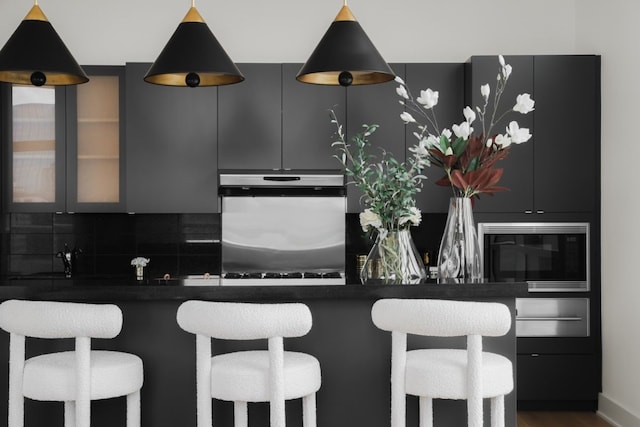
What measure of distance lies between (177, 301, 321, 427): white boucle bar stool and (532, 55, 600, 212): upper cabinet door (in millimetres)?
2770

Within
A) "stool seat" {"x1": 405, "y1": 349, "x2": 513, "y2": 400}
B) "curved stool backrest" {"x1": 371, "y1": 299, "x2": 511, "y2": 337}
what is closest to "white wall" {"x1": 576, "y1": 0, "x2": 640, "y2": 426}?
"stool seat" {"x1": 405, "y1": 349, "x2": 513, "y2": 400}

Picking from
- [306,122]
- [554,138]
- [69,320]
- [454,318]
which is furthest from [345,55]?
[554,138]

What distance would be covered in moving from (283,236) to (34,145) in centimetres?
182

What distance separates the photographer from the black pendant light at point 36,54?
3.13 m

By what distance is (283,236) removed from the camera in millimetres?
5375

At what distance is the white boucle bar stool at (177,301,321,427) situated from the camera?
102 inches

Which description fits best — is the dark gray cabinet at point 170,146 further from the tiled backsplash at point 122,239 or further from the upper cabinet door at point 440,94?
the upper cabinet door at point 440,94

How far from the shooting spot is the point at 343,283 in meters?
3.09

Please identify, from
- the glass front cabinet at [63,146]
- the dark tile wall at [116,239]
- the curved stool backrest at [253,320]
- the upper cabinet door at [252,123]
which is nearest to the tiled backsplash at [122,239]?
the dark tile wall at [116,239]

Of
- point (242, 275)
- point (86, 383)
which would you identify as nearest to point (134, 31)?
point (242, 275)

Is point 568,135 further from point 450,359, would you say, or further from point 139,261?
point 139,261

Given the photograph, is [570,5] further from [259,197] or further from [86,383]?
[86,383]

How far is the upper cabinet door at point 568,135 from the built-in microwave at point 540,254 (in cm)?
16

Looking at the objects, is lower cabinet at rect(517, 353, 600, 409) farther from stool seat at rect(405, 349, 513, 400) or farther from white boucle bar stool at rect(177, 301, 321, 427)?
white boucle bar stool at rect(177, 301, 321, 427)
